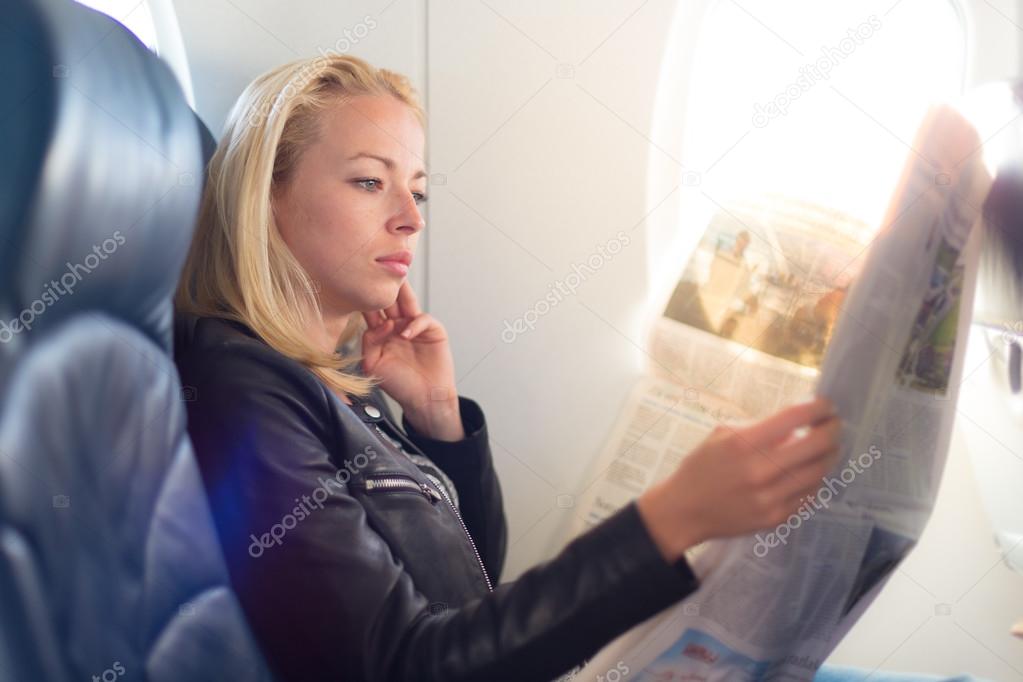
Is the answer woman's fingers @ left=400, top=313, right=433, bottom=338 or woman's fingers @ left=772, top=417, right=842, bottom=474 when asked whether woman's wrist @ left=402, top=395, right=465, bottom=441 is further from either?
woman's fingers @ left=772, top=417, right=842, bottom=474

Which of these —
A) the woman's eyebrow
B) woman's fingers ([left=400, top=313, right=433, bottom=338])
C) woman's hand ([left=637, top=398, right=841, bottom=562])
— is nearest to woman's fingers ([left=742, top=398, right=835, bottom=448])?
woman's hand ([left=637, top=398, right=841, bottom=562])

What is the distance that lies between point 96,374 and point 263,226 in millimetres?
432

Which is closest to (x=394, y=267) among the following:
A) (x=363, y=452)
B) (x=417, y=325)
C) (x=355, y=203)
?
(x=355, y=203)

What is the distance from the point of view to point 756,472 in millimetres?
736

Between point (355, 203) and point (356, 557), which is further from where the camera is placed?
point (355, 203)

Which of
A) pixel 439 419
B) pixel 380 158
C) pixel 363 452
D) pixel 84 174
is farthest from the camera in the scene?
pixel 439 419

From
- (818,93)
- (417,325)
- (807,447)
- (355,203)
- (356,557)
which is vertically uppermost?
(818,93)

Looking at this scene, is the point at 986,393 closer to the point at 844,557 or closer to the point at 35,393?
the point at 844,557

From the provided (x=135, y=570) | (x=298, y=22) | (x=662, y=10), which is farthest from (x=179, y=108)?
(x=662, y=10)

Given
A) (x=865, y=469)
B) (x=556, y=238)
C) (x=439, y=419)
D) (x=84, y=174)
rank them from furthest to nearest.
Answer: (x=556, y=238) → (x=439, y=419) → (x=865, y=469) → (x=84, y=174)

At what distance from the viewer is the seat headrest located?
26.9 inches

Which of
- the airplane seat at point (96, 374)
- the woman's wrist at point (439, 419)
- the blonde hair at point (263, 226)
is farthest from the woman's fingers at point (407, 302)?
the airplane seat at point (96, 374)

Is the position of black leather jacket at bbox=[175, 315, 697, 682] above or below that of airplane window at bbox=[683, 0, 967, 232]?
below

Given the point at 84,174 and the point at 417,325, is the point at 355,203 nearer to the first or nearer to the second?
the point at 417,325
